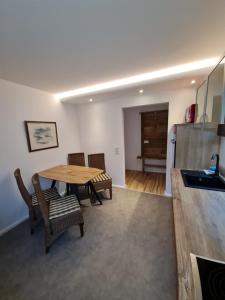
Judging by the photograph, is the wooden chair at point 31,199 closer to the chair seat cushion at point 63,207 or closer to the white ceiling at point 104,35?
the chair seat cushion at point 63,207

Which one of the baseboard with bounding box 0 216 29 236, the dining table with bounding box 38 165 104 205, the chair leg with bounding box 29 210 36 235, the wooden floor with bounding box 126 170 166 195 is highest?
the dining table with bounding box 38 165 104 205

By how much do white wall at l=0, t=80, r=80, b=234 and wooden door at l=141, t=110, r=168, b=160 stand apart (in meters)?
2.87

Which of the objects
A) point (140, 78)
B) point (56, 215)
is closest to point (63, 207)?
point (56, 215)

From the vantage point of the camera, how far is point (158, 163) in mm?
4559

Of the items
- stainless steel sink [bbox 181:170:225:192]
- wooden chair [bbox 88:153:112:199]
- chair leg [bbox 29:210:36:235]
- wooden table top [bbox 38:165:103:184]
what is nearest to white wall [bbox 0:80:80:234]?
wooden table top [bbox 38:165:103:184]

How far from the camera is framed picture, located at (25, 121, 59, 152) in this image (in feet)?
8.43

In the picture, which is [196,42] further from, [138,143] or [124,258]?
[138,143]

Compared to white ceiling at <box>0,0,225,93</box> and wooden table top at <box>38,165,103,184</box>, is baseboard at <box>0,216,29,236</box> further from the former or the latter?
white ceiling at <box>0,0,225,93</box>

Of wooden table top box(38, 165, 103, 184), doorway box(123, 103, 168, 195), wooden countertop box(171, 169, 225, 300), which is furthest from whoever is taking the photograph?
doorway box(123, 103, 168, 195)

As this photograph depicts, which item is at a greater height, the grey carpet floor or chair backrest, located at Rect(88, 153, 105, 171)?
chair backrest, located at Rect(88, 153, 105, 171)

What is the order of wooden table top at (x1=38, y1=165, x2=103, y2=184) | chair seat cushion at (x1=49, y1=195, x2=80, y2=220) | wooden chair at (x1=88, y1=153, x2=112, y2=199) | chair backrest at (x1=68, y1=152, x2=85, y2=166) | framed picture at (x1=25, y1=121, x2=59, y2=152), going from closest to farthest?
1. chair seat cushion at (x1=49, y1=195, x2=80, y2=220)
2. wooden table top at (x1=38, y1=165, x2=103, y2=184)
3. framed picture at (x1=25, y1=121, x2=59, y2=152)
4. wooden chair at (x1=88, y1=153, x2=112, y2=199)
5. chair backrest at (x1=68, y1=152, x2=85, y2=166)

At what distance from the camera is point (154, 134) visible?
4367 millimetres

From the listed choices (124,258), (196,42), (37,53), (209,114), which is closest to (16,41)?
(37,53)

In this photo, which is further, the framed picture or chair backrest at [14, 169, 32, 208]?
the framed picture
